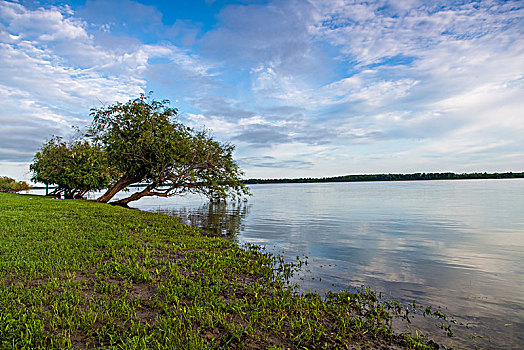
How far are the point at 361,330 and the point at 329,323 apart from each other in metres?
0.58

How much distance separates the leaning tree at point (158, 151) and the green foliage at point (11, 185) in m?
20.5

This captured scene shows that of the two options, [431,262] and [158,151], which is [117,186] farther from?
[431,262]

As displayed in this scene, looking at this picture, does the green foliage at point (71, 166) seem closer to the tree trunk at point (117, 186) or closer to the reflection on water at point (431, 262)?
the tree trunk at point (117, 186)

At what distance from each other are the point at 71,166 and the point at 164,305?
2955cm

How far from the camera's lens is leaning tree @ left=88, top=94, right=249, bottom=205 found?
87.0 ft

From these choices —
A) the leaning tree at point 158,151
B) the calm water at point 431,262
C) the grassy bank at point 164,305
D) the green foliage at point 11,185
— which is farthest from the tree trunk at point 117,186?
the grassy bank at point 164,305

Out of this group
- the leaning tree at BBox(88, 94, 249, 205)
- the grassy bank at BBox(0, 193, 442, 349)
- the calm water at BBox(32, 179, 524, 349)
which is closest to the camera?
the grassy bank at BBox(0, 193, 442, 349)

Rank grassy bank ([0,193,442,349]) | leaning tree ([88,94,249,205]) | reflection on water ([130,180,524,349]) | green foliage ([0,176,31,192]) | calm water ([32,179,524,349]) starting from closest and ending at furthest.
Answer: grassy bank ([0,193,442,349]) → calm water ([32,179,524,349]) → reflection on water ([130,180,524,349]) → leaning tree ([88,94,249,205]) → green foliage ([0,176,31,192])

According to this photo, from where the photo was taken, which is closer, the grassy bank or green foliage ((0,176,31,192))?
the grassy bank

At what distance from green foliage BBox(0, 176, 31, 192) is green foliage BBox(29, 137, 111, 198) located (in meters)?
13.0

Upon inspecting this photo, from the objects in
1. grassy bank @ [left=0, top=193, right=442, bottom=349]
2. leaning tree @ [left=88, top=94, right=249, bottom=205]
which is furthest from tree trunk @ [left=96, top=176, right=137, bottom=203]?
grassy bank @ [left=0, top=193, right=442, bottom=349]

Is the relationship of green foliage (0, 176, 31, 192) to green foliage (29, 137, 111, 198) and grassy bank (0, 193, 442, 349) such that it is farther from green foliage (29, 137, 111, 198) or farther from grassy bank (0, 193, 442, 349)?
grassy bank (0, 193, 442, 349)

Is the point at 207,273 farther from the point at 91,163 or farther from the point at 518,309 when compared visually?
the point at 91,163

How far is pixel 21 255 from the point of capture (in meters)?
8.32
